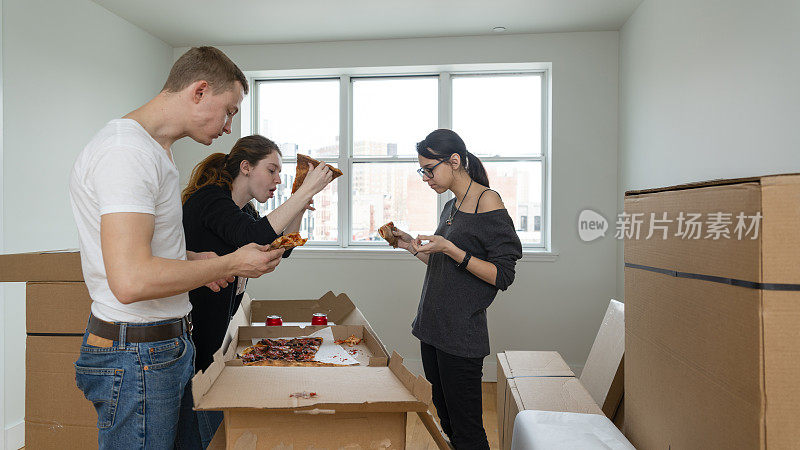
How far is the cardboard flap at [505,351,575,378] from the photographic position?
2.08 meters

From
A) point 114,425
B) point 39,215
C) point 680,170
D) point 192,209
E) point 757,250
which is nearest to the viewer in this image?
point 757,250

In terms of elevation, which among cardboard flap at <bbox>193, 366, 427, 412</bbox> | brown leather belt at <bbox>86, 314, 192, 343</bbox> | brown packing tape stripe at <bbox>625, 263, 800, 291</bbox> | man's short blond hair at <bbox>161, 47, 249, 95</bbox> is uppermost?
man's short blond hair at <bbox>161, 47, 249, 95</bbox>

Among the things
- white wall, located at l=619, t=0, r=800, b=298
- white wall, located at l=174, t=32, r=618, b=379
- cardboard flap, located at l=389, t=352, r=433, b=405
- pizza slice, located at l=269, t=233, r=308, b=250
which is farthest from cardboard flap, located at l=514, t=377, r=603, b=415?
white wall, located at l=174, t=32, r=618, b=379

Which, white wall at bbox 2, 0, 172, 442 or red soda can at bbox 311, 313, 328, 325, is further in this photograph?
white wall at bbox 2, 0, 172, 442

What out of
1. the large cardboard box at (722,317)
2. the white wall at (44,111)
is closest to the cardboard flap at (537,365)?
the large cardboard box at (722,317)

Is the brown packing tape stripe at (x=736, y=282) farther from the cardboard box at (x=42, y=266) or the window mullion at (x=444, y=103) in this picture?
the window mullion at (x=444, y=103)

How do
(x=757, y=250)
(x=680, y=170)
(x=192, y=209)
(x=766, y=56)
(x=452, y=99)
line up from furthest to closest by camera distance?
(x=452, y=99)
(x=680, y=170)
(x=766, y=56)
(x=192, y=209)
(x=757, y=250)

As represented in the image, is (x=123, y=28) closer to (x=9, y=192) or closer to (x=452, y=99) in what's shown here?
(x=9, y=192)

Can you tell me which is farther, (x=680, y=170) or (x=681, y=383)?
(x=680, y=170)

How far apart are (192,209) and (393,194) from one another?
2.59m

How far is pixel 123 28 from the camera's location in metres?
3.56

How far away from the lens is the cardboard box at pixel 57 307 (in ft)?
5.84

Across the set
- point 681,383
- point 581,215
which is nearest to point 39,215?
point 681,383

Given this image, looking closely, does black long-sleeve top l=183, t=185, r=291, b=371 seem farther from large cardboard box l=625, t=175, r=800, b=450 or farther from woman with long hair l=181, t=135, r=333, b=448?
large cardboard box l=625, t=175, r=800, b=450
